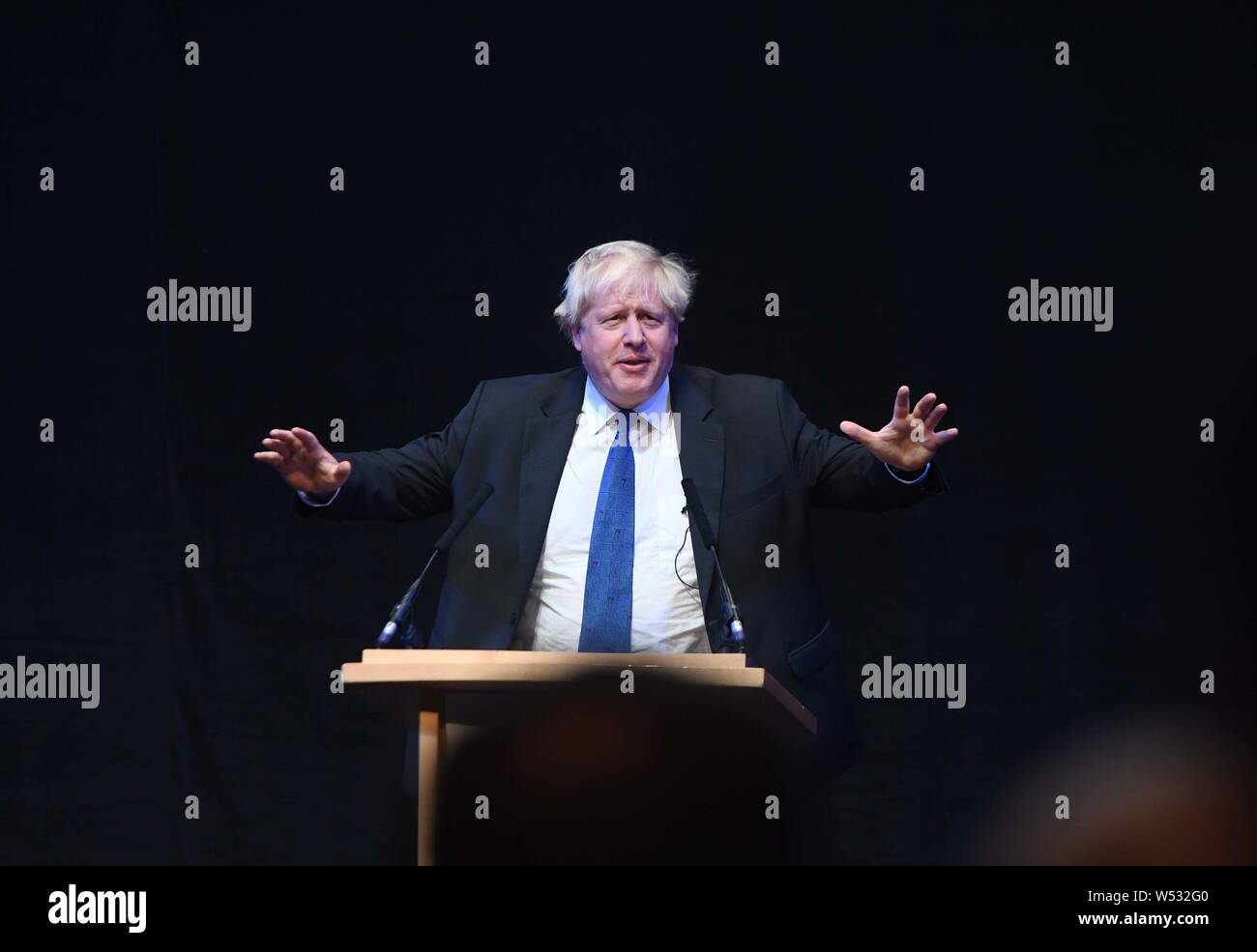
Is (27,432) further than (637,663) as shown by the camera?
Yes

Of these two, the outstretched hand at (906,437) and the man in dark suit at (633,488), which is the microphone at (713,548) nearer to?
→ the man in dark suit at (633,488)

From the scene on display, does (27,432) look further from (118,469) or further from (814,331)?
(814,331)

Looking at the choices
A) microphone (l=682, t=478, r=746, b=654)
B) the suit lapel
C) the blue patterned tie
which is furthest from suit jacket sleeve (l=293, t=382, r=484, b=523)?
microphone (l=682, t=478, r=746, b=654)

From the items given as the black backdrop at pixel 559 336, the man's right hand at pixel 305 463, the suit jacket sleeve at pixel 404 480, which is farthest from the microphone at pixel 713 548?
the black backdrop at pixel 559 336

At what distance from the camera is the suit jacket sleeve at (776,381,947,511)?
349 centimetres

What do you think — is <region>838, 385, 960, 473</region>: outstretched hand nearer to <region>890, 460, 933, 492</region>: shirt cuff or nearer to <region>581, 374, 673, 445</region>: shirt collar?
<region>890, 460, 933, 492</region>: shirt cuff

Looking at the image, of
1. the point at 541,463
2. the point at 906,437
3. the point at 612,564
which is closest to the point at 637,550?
the point at 612,564

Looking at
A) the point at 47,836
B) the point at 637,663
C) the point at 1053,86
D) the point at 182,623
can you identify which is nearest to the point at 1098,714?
the point at 1053,86

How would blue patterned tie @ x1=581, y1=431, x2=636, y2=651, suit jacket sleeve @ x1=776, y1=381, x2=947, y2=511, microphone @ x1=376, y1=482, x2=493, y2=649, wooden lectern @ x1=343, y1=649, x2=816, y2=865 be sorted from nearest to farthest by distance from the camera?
wooden lectern @ x1=343, y1=649, x2=816, y2=865 → microphone @ x1=376, y1=482, x2=493, y2=649 → blue patterned tie @ x1=581, y1=431, x2=636, y2=651 → suit jacket sleeve @ x1=776, y1=381, x2=947, y2=511

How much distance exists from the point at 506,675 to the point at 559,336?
2.02 m

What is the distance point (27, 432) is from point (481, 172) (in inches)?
53.9

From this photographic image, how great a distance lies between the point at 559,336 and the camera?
455 centimetres

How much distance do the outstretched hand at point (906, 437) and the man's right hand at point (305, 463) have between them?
1.00 meters

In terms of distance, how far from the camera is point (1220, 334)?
4.41 metres
